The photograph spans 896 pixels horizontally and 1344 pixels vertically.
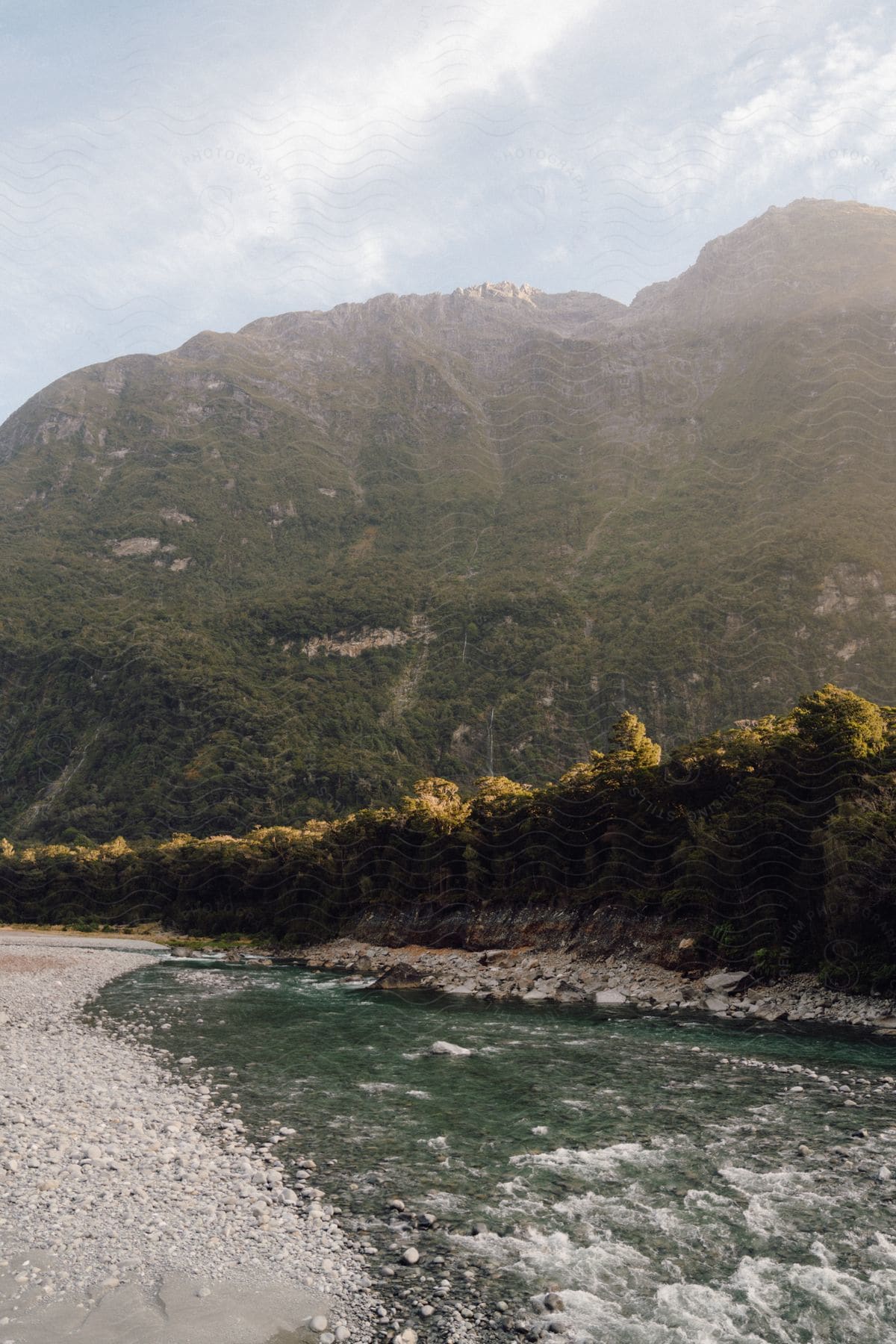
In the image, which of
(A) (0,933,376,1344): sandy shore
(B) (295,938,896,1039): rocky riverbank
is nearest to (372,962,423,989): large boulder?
(B) (295,938,896,1039): rocky riverbank

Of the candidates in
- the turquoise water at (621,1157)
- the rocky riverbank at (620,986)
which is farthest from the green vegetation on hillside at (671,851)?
the turquoise water at (621,1157)

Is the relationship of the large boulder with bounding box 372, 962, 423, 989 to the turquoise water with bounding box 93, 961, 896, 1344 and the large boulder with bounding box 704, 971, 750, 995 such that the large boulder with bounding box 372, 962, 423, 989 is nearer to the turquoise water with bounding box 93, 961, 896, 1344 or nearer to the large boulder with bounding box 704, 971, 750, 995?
the turquoise water with bounding box 93, 961, 896, 1344

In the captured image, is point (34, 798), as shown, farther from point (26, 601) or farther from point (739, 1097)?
point (739, 1097)

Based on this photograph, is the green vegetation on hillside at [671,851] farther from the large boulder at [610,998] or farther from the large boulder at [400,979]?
the large boulder at [400,979]

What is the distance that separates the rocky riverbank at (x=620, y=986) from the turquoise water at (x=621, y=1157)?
291 cm

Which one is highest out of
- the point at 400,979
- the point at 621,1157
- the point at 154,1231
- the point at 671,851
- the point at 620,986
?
the point at 154,1231

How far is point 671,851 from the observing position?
39344 mm

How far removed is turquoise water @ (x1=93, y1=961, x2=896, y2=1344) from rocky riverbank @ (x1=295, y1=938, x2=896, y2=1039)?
9.54 ft

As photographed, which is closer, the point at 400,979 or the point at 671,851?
the point at 400,979

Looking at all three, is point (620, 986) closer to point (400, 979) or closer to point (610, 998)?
point (610, 998)

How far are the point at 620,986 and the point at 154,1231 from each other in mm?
27882

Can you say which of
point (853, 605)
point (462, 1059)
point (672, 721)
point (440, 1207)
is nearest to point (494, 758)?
point (672, 721)

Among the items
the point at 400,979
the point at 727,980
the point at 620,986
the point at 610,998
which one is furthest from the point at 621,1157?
the point at 400,979

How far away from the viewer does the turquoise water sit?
9000 millimetres
